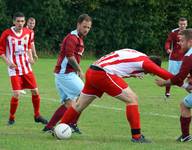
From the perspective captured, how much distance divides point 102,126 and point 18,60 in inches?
88.1

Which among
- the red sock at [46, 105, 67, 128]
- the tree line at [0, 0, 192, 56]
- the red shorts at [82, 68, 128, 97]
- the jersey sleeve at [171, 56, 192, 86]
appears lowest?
the tree line at [0, 0, 192, 56]

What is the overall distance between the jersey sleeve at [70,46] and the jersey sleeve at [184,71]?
202 centimetres

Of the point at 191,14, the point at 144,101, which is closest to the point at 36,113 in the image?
the point at 144,101

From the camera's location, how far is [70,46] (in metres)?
10.4

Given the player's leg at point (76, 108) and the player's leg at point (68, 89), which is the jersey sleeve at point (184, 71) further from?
the player's leg at point (68, 89)

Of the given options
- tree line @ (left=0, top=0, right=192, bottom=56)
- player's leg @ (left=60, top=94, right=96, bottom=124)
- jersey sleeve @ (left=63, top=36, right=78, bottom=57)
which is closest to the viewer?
player's leg @ (left=60, top=94, right=96, bottom=124)

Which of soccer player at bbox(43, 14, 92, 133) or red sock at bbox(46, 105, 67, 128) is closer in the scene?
soccer player at bbox(43, 14, 92, 133)

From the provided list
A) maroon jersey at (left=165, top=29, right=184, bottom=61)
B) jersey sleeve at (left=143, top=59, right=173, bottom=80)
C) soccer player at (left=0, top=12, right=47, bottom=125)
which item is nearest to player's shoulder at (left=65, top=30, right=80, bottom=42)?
jersey sleeve at (left=143, top=59, right=173, bottom=80)

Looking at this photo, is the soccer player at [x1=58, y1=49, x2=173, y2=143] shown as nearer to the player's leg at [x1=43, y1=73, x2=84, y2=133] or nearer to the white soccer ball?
the white soccer ball

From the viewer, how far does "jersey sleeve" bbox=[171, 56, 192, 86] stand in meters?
9.04

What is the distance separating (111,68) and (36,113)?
3.24 meters

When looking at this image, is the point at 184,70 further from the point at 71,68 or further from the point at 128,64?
the point at 71,68

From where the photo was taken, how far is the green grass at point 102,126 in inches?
354

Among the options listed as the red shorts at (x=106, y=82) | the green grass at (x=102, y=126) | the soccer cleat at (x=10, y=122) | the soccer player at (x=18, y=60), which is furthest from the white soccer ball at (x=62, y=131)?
the soccer player at (x=18, y=60)
